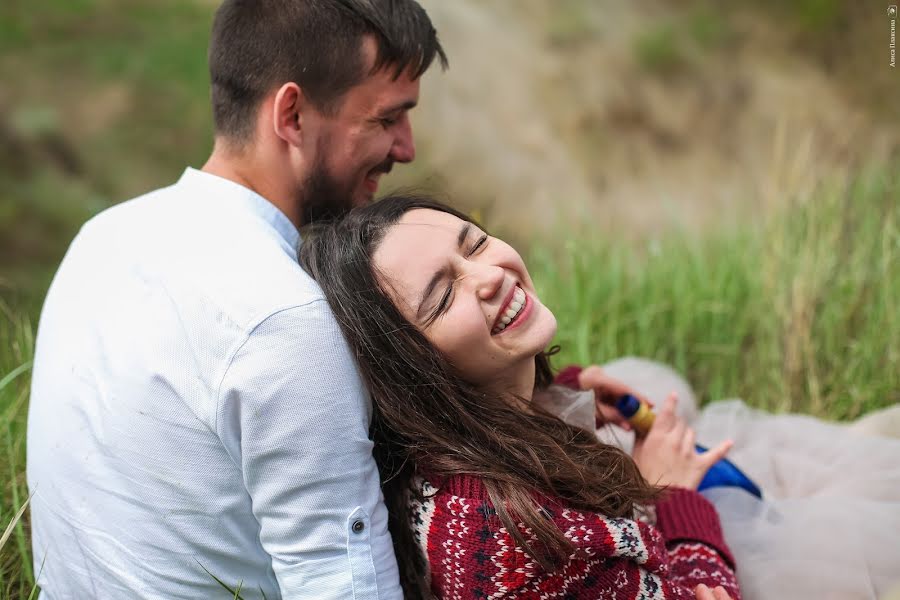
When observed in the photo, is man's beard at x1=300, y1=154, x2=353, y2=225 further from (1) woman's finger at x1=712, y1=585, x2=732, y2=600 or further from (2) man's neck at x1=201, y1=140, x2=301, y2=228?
(1) woman's finger at x1=712, y1=585, x2=732, y2=600

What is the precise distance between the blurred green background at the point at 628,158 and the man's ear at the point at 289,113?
1119 millimetres

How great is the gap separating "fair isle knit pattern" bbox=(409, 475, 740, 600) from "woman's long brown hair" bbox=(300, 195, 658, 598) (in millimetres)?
33

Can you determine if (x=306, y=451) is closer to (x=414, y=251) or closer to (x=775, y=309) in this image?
(x=414, y=251)

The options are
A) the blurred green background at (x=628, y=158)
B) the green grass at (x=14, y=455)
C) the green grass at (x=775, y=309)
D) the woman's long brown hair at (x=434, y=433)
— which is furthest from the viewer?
the blurred green background at (x=628, y=158)

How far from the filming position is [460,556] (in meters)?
1.63

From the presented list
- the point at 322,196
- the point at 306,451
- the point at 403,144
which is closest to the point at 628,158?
the point at 403,144

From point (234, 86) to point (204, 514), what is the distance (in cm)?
120

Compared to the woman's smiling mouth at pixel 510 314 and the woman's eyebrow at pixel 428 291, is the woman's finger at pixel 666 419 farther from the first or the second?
the woman's eyebrow at pixel 428 291

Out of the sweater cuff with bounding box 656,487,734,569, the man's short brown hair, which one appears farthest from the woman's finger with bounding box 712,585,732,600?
the man's short brown hair

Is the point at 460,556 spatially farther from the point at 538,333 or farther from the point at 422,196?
the point at 422,196

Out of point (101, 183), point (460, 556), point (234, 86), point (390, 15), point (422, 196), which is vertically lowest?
point (101, 183)

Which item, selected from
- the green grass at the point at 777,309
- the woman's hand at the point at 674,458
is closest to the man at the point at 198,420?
the woman's hand at the point at 674,458

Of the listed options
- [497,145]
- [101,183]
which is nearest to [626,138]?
[497,145]

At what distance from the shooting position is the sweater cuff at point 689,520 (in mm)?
1938
